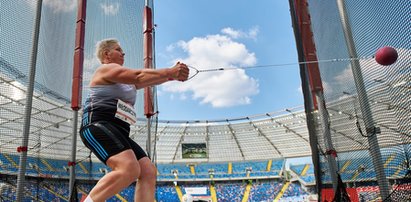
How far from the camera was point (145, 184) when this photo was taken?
2.03 m

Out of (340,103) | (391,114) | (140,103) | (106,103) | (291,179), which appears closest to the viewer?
(106,103)

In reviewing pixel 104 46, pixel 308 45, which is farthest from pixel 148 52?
pixel 104 46

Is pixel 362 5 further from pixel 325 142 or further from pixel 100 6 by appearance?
pixel 100 6

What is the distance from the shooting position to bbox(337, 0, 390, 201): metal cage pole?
8.70 ft

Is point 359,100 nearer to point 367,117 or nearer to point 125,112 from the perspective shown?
point 367,117

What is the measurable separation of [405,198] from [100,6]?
5.58 m

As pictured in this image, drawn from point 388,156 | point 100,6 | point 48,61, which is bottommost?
point 388,156

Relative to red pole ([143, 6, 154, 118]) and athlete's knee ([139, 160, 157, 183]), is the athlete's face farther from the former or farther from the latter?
red pole ([143, 6, 154, 118])

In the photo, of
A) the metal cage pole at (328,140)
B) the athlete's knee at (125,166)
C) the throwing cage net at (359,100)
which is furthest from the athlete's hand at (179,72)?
the metal cage pole at (328,140)

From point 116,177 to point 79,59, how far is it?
376cm

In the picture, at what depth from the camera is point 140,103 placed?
5.64 metres

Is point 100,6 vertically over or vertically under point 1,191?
over

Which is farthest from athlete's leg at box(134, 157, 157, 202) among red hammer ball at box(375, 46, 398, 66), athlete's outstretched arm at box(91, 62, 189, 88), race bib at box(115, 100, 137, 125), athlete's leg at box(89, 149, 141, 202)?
red hammer ball at box(375, 46, 398, 66)

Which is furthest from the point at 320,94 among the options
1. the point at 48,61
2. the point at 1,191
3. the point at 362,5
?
the point at 1,191
